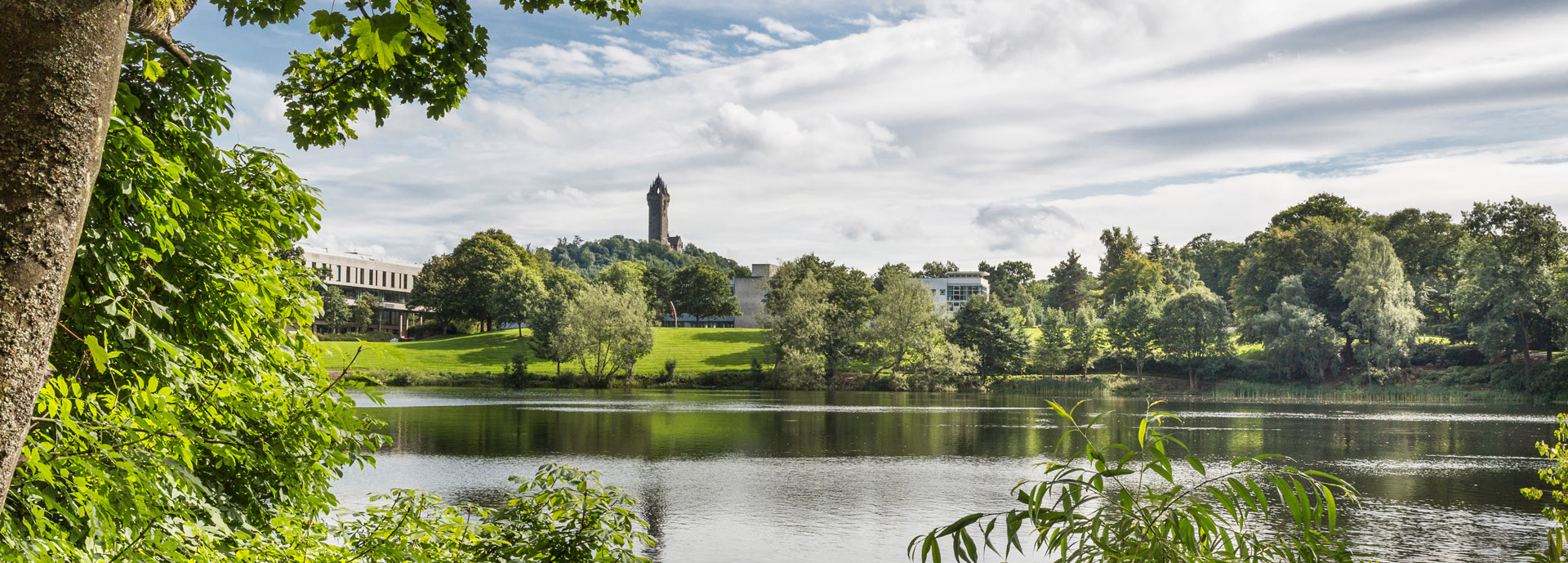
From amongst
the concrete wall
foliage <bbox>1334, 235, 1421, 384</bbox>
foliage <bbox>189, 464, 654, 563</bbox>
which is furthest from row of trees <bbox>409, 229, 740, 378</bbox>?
foliage <bbox>189, 464, 654, 563</bbox>

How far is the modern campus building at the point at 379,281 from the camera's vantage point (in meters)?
104

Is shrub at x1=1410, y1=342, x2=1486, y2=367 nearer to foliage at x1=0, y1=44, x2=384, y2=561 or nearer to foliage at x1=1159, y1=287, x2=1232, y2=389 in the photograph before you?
foliage at x1=1159, y1=287, x2=1232, y2=389

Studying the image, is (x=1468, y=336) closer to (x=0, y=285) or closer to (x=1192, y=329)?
(x=1192, y=329)

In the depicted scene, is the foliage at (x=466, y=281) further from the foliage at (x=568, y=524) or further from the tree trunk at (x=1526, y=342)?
the foliage at (x=568, y=524)

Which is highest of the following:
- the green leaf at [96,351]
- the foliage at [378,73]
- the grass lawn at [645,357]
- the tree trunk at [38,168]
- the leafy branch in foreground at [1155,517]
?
the foliage at [378,73]

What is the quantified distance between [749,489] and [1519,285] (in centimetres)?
6472

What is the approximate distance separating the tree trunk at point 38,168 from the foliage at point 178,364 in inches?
50.1

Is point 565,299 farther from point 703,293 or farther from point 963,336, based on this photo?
point 703,293

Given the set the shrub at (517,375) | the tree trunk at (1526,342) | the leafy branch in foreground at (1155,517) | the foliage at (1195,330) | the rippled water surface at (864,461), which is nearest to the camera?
the leafy branch in foreground at (1155,517)

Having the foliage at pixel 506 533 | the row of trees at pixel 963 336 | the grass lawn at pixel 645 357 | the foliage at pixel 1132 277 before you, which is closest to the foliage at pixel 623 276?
the grass lawn at pixel 645 357

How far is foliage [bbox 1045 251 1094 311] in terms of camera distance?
4756 inches

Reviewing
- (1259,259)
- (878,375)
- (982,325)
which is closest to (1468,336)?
(1259,259)

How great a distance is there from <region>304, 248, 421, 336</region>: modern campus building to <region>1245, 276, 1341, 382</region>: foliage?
77.7 m

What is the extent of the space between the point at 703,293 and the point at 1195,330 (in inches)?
1980
